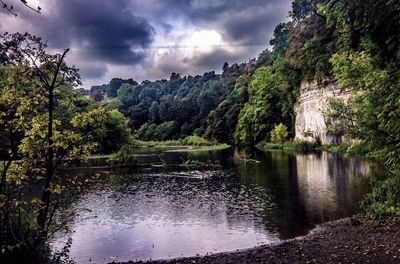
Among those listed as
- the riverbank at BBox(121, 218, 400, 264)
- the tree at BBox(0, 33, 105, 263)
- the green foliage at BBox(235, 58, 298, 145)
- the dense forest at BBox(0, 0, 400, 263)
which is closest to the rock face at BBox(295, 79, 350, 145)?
the green foliage at BBox(235, 58, 298, 145)

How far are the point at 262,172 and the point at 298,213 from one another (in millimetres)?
18712

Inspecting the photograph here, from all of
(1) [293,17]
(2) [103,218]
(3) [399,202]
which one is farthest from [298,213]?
(1) [293,17]

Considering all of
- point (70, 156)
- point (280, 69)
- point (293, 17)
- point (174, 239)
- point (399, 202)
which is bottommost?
point (174, 239)

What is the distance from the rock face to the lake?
30.0 meters

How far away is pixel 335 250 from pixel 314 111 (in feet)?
207

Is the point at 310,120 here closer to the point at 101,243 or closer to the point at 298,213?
the point at 298,213

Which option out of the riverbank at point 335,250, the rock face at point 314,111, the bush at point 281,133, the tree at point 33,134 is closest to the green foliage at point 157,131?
the bush at point 281,133

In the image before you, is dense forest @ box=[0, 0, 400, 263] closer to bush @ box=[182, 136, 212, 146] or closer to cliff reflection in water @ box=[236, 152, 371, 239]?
cliff reflection in water @ box=[236, 152, 371, 239]

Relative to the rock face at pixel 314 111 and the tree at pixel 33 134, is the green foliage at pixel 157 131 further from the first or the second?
the tree at pixel 33 134

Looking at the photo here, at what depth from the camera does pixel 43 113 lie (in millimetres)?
10250

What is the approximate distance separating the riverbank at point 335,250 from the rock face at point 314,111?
5155cm

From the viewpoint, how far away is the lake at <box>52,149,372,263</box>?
17203 millimetres

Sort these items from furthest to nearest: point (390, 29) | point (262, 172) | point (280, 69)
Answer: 1. point (280, 69)
2. point (262, 172)
3. point (390, 29)

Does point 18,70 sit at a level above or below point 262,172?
above
